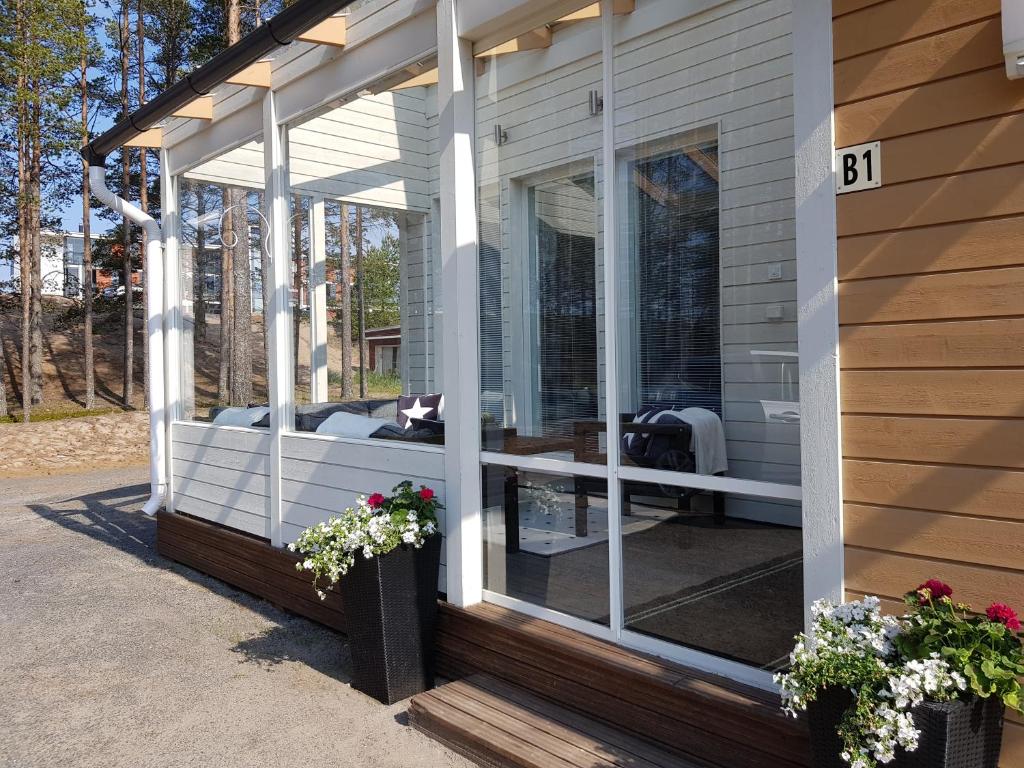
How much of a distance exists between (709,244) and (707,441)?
0.62 metres

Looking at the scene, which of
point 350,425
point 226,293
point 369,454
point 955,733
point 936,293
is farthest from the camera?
point 226,293

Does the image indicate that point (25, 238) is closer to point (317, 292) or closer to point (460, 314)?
point (317, 292)

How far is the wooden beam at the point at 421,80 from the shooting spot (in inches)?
142

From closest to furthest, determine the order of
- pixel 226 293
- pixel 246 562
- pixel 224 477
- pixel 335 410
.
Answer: pixel 335 410, pixel 246 562, pixel 224 477, pixel 226 293

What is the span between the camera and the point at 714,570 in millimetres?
2604

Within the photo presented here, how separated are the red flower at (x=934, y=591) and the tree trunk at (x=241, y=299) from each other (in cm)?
398

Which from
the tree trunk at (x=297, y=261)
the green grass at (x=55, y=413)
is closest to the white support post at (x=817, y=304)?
the tree trunk at (x=297, y=261)

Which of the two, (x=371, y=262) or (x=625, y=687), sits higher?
(x=371, y=262)

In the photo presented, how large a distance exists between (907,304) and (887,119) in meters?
0.48

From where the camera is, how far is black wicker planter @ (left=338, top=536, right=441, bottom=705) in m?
3.19

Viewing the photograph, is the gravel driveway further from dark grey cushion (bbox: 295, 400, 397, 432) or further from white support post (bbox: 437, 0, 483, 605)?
dark grey cushion (bbox: 295, 400, 397, 432)

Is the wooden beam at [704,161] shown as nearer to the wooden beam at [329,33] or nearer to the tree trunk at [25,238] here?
the wooden beam at [329,33]

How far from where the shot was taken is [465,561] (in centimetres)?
337

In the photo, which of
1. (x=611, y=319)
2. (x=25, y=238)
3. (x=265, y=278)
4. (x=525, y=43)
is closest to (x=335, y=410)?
(x=265, y=278)
